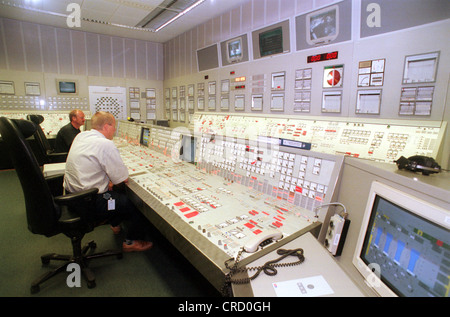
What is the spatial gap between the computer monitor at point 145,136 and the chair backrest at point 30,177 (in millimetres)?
1747

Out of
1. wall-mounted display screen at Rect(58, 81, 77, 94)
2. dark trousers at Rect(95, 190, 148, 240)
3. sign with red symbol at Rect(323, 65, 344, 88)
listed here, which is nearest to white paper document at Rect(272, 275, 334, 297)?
dark trousers at Rect(95, 190, 148, 240)

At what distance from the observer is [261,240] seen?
3.09 ft

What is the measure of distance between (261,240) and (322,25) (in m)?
2.74

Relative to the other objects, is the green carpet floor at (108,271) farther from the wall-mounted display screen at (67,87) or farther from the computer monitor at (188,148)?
the wall-mounted display screen at (67,87)

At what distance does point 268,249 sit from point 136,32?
604 centimetres

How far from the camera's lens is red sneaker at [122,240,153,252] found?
2.11 metres

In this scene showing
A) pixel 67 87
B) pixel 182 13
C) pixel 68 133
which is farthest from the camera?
pixel 67 87

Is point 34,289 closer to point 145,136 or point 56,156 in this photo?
point 145,136

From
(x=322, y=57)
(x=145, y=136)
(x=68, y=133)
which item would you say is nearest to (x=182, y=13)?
(x=145, y=136)

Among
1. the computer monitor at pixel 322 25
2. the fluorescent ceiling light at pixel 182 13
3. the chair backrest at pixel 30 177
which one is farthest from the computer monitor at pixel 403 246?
the fluorescent ceiling light at pixel 182 13

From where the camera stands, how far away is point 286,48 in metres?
3.09
